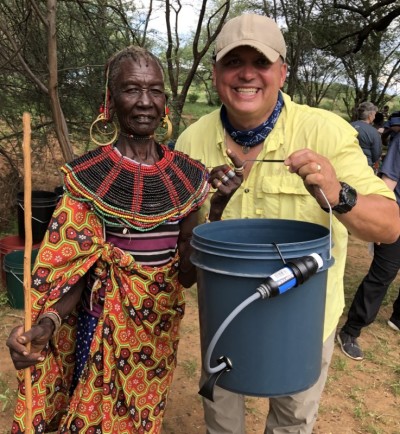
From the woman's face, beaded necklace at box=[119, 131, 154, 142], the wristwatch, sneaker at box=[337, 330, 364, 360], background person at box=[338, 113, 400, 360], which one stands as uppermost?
the woman's face

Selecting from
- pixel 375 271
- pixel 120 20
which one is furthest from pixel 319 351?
pixel 120 20

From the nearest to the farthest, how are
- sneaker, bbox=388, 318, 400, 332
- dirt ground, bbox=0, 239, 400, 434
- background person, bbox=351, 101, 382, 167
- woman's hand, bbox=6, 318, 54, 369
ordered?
woman's hand, bbox=6, 318, 54, 369
dirt ground, bbox=0, 239, 400, 434
sneaker, bbox=388, 318, 400, 332
background person, bbox=351, 101, 382, 167

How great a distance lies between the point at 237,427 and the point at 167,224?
40.7 inches

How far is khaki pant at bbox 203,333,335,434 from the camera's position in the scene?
1.97 metres

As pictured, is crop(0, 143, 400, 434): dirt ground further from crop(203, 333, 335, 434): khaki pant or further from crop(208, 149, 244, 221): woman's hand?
crop(208, 149, 244, 221): woman's hand

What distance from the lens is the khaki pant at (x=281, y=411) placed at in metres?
1.97

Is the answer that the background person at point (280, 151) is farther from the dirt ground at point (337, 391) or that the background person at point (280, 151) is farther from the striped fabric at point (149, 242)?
the dirt ground at point (337, 391)

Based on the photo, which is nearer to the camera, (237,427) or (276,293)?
(276,293)

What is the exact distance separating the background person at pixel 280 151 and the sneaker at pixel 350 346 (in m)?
2.05

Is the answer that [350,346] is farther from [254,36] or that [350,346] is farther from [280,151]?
[254,36]

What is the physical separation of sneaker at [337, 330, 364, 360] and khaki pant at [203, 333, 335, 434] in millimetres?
1972

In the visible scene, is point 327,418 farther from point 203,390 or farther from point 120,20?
point 120,20

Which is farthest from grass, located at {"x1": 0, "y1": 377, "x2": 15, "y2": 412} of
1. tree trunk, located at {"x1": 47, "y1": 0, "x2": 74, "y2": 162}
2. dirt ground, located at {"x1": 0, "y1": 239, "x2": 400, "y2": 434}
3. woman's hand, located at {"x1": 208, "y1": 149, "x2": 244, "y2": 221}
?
woman's hand, located at {"x1": 208, "y1": 149, "x2": 244, "y2": 221}

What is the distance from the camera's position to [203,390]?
52.8 inches
